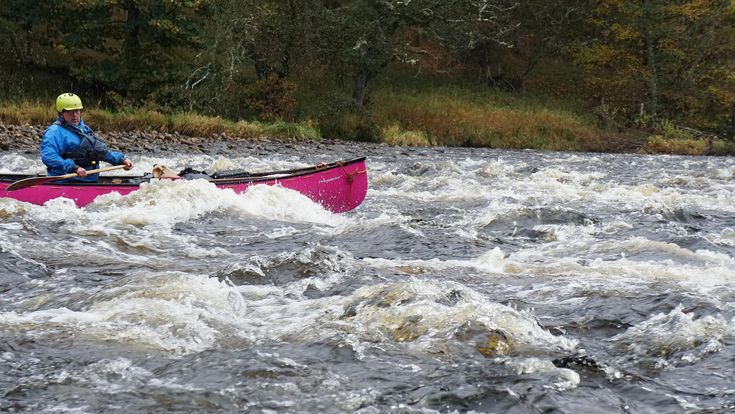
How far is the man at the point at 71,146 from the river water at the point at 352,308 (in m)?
0.73

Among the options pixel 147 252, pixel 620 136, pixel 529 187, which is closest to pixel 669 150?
pixel 620 136

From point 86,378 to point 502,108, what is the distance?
25.2 meters

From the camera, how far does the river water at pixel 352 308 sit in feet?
13.6

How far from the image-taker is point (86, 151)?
9844 millimetres

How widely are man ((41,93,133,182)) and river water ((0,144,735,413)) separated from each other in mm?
732

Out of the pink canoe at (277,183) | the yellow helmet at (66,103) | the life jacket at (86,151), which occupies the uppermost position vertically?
the yellow helmet at (66,103)

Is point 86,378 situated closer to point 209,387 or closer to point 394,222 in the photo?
point 209,387

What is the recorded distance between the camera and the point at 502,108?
28.2 metres

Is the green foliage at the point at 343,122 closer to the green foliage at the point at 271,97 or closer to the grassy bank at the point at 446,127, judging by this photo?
the grassy bank at the point at 446,127

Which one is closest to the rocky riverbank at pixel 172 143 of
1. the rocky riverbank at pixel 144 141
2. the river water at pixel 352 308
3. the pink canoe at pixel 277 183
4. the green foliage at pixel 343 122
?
the rocky riverbank at pixel 144 141

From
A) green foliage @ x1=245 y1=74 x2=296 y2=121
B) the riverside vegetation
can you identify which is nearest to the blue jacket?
the riverside vegetation

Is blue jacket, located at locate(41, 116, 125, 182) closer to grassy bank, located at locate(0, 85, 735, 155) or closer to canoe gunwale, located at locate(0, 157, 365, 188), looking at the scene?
canoe gunwale, located at locate(0, 157, 365, 188)

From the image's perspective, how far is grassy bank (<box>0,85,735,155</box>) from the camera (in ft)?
70.6

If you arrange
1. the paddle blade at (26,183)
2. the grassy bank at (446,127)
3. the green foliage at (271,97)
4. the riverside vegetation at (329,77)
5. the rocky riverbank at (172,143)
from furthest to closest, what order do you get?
the green foliage at (271,97)
the riverside vegetation at (329,77)
the grassy bank at (446,127)
the rocky riverbank at (172,143)
the paddle blade at (26,183)
